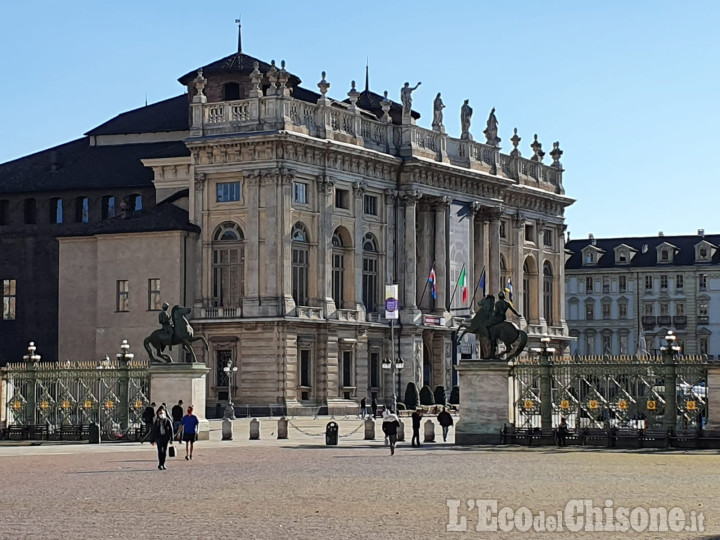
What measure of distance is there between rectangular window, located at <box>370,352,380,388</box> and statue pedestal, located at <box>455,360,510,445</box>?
45.0 m

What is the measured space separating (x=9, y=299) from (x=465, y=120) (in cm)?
3385

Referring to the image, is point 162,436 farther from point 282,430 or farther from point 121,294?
point 121,294

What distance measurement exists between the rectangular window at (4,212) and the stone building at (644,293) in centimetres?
8029

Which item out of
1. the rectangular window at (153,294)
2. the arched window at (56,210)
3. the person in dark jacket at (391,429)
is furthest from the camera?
the arched window at (56,210)

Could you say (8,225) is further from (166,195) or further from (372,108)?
(372,108)

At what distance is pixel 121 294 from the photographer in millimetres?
94125

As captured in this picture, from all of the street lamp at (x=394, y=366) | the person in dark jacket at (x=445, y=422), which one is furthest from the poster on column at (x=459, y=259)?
the person in dark jacket at (x=445, y=422)

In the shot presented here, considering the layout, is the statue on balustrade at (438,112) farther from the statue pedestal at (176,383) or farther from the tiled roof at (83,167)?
the statue pedestal at (176,383)

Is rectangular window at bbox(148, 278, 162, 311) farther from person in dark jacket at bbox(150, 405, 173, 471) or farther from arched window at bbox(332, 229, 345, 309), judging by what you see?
person in dark jacket at bbox(150, 405, 173, 471)

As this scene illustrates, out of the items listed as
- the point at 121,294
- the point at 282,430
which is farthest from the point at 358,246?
the point at 282,430

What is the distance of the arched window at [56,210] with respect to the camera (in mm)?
99625

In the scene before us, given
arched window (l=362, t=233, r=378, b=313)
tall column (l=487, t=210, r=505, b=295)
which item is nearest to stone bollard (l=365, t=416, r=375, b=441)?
arched window (l=362, t=233, r=378, b=313)

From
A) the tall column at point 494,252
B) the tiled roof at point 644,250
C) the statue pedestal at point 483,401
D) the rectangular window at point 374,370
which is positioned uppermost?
the tiled roof at point 644,250

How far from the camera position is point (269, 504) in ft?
99.7
